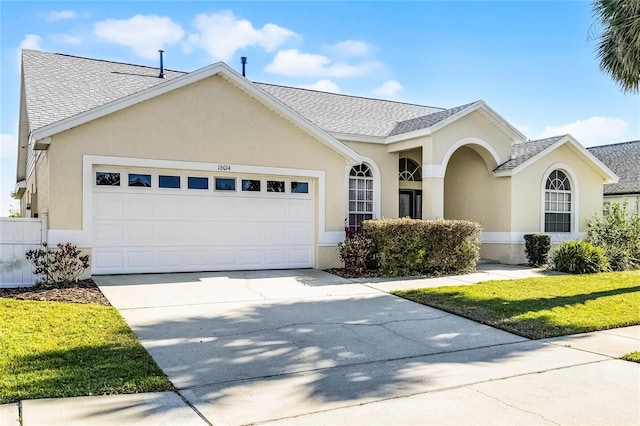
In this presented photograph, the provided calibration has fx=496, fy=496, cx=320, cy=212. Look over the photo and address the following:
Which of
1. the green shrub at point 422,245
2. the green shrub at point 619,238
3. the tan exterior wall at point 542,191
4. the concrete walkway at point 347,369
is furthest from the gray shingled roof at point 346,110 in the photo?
the concrete walkway at point 347,369

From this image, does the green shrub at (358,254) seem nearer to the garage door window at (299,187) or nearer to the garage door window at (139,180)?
the garage door window at (299,187)

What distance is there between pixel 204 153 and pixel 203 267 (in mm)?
2920

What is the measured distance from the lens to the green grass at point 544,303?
819 cm

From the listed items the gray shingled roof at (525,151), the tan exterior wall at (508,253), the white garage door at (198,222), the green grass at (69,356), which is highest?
the gray shingled roof at (525,151)

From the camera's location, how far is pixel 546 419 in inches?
173

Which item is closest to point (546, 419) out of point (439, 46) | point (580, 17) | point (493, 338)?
point (493, 338)

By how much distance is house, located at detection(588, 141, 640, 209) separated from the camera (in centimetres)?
2227

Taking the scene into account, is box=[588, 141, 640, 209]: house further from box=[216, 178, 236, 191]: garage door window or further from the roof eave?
box=[216, 178, 236, 191]: garage door window

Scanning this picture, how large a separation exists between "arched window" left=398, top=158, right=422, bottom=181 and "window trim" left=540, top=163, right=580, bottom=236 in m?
4.31

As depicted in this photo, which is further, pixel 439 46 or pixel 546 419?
pixel 439 46

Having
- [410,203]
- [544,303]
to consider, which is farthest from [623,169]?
[544,303]

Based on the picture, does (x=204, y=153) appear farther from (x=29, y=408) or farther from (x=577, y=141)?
(x=577, y=141)

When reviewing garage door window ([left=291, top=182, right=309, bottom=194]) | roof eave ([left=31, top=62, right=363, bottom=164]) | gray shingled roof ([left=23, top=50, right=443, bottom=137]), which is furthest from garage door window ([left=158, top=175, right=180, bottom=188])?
garage door window ([left=291, top=182, right=309, bottom=194])

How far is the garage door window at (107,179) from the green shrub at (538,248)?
12.8m
